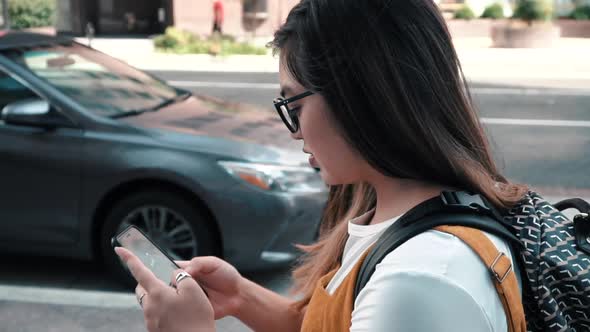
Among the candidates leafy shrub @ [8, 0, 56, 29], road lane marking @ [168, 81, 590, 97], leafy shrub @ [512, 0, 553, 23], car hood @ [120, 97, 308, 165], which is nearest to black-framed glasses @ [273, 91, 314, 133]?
car hood @ [120, 97, 308, 165]

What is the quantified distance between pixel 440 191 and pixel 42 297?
4090 mm

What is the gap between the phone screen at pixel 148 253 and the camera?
1766 mm

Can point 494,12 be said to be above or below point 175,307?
below

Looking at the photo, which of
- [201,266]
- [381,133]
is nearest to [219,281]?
[201,266]

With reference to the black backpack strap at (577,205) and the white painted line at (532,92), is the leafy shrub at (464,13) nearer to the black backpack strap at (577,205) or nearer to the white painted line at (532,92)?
the white painted line at (532,92)

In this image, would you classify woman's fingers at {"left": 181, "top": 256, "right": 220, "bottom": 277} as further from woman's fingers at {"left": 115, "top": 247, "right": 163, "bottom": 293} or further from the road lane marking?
the road lane marking

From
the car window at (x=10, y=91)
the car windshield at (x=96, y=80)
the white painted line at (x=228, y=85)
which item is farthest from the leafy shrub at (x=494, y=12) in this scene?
the car window at (x=10, y=91)

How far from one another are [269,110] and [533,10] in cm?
1833

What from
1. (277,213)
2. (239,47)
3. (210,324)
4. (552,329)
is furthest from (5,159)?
(239,47)

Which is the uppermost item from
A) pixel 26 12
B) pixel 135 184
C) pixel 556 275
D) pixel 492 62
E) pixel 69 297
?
pixel 556 275

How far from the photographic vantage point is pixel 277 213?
16.4 ft

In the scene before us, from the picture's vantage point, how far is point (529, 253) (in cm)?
140

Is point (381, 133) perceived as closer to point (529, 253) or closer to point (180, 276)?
point (529, 253)

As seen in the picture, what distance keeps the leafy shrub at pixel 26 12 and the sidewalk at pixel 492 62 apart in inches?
107
